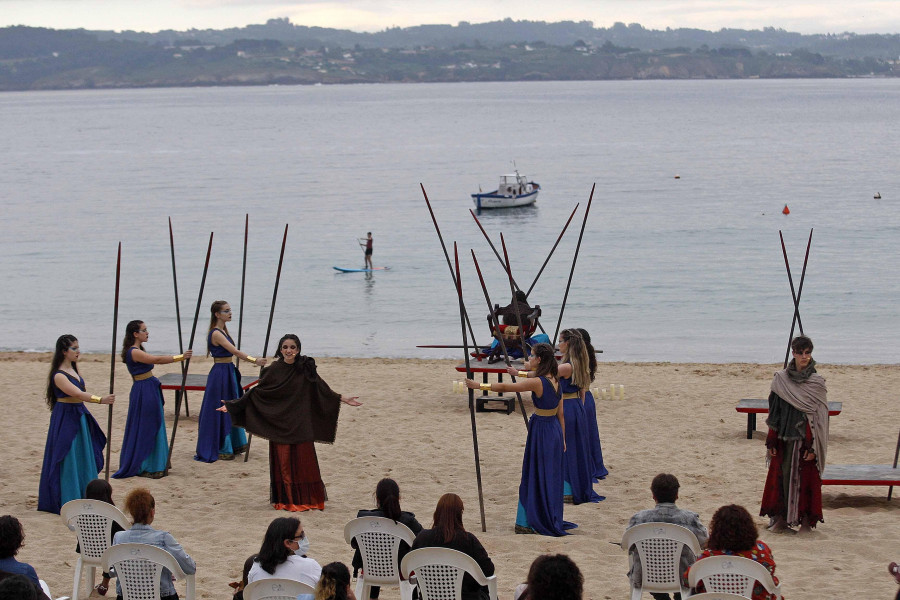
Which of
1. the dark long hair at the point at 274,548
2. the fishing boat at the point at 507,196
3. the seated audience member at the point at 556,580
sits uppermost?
the seated audience member at the point at 556,580

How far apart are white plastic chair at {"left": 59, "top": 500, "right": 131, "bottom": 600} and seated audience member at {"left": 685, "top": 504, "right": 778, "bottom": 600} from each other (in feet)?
12.2

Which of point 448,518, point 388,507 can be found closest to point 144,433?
point 388,507

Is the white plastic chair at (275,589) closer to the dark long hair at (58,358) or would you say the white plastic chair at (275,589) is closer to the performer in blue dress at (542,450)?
the performer in blue dress at (542,450)

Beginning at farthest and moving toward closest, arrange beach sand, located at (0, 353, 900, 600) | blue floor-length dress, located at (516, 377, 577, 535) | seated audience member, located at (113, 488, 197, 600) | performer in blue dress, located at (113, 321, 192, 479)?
1. performer in blue dress, located at (113, 321, 192, 479)
2. blue floor-length dress, located at (516, 377, 577, 535)
3. beach sand, located at (0, 353, 900, 600)
4. seated audience member, located at (113, 488, 197, 600)

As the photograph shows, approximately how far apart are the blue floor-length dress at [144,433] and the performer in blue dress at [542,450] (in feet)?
12.4

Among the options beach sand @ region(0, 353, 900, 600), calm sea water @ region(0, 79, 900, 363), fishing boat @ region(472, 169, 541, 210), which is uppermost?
beach sand @ region(0, 353, 900, 600)

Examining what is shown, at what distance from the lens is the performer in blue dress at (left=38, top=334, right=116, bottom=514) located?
30.1 feet

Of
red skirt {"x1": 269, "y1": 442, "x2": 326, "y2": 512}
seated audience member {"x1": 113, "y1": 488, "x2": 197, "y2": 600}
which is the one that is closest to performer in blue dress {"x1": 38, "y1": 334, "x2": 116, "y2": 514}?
red skirt {"x1": 269, "y1": 442, "x2": 326, "y2": 512}

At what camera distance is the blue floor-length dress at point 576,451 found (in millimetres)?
10188

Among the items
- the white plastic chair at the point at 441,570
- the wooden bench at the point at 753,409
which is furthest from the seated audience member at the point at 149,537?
the wooden bench at the point at 753,409

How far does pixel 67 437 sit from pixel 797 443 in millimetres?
6010

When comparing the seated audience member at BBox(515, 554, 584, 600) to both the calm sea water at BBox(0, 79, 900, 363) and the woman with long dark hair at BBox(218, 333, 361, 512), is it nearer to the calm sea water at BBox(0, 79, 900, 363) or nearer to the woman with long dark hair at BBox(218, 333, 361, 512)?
the woman with long dark hair at BBox(218, 333, 361, 512)

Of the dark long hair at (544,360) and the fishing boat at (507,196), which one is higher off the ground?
the dark long hair at (544,360)

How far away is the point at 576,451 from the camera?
10172 mm
